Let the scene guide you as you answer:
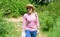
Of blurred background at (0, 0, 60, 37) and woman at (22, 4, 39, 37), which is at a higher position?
woman at (22, 4, 39, 37)

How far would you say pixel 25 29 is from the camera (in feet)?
24.0

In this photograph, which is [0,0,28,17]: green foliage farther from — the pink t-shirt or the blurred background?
the pink t-shirt

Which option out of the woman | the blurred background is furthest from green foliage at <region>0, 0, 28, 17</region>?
the woman

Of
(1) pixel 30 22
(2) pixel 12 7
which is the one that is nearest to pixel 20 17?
(2) pixel 12 7

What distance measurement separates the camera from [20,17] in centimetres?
1471

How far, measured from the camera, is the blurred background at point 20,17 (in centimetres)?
1065

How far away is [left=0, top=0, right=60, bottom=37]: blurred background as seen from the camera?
1065 centimetres

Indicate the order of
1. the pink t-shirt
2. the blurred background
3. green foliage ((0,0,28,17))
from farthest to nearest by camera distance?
1. green foliage ((0,0,28,17))
2. the blurred background
3. the pink t-shirt

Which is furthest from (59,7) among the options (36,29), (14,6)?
(36,29)

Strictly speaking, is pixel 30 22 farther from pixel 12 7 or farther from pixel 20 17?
pixel 12 7

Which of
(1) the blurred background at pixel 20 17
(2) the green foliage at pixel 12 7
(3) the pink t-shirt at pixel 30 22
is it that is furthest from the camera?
(2) the green foliage at pixel 12 7

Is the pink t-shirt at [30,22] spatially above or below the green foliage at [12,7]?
above

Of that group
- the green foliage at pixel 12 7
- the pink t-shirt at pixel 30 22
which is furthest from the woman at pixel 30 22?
the green foliage at pixel 12 7

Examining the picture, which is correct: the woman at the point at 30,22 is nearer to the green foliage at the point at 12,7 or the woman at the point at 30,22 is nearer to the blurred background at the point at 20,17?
the blurred background at the point at 20,17
